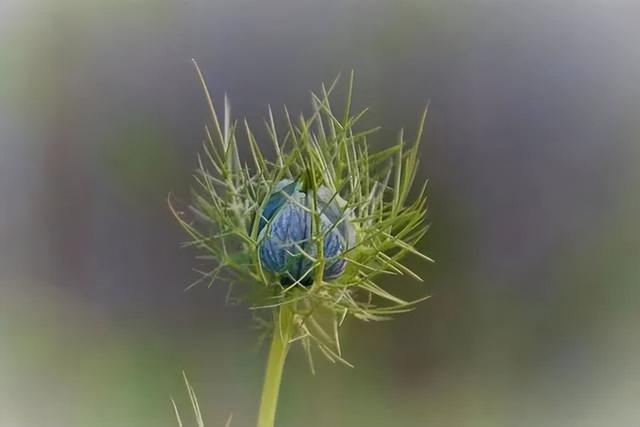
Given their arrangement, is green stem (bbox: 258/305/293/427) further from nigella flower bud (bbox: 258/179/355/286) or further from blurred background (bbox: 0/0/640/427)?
blurred background (bbox: 0/0/640/427)

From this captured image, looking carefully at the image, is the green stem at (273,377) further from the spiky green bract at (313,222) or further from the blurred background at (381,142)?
the blurred background at (381,142)

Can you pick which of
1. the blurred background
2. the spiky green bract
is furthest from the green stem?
the blurred background

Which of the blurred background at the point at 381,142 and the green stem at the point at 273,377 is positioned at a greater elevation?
the blurred background at the point at 381,142

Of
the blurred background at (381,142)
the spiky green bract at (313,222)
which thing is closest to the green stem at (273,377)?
the spiky green bract at (313,222)

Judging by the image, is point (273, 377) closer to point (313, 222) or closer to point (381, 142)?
point (313, 222)

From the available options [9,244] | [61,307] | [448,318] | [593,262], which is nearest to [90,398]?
[61,307]

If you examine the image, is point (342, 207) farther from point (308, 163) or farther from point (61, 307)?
point (61, 307)
